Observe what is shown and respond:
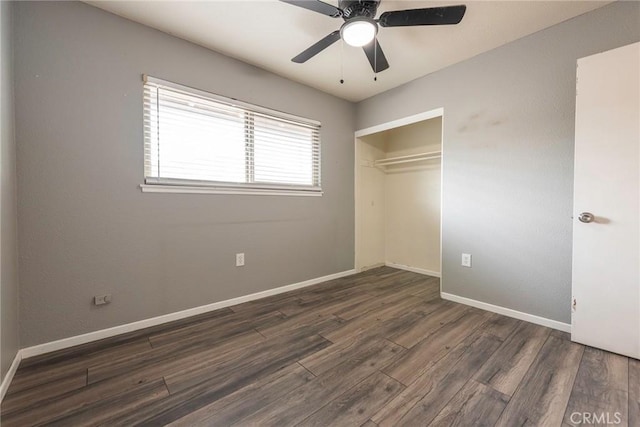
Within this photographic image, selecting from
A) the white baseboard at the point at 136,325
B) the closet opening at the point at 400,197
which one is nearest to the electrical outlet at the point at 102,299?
the white baseboard at the point at 136,325

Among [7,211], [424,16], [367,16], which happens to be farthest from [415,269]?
[7,211]

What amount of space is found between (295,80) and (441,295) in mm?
2952

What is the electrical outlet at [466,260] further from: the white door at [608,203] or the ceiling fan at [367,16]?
the ceiling fan at [367,16]

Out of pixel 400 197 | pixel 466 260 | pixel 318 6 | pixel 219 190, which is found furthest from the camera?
pixel 400 197

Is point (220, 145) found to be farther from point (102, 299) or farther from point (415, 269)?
point (415, 269)

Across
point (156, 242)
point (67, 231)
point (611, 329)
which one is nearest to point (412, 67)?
point (611, 329)

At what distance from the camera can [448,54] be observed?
237 centimetres

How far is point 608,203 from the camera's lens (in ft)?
5.41

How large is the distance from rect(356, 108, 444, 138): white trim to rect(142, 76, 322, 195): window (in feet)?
2.48

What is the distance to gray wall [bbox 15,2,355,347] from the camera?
162 centimetres

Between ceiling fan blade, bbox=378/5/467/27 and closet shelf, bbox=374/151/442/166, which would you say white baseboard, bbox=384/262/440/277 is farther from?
ceiling fan blade, bbox=378/5/467/27

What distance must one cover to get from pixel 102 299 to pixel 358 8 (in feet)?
8.93

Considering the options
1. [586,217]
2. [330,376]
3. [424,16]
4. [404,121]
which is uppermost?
[424,16]

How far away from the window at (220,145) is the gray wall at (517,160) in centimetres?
164
